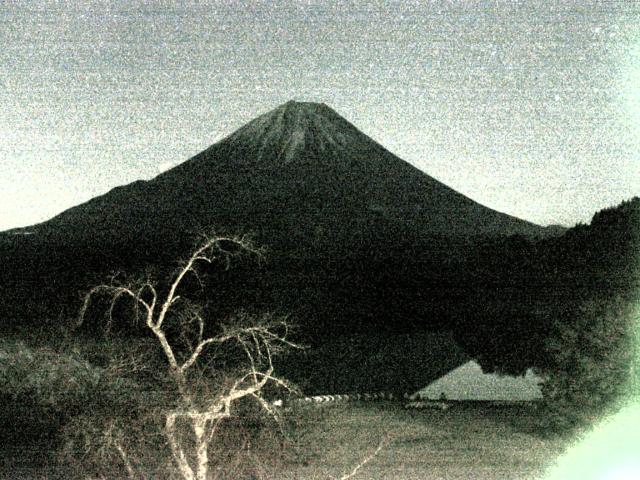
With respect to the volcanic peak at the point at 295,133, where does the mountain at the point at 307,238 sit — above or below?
below

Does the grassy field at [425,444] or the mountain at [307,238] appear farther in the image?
the mountain at [307,238]

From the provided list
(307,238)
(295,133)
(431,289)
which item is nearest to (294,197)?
(307,238)

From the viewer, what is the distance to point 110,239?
68062 mm

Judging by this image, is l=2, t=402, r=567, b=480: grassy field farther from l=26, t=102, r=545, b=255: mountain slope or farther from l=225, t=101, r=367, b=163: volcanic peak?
l=225, t=101, r=367, b=163: volcanic peak

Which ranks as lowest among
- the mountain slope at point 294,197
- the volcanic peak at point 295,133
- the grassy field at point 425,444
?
the grassy field at point 425,444

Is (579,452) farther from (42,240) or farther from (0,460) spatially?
(42,240)

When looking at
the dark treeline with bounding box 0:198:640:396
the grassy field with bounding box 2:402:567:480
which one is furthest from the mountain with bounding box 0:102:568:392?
the grassy field with bounding box 2:402:567:480

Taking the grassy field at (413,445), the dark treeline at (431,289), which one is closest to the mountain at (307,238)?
the dark treeline at (431,289)

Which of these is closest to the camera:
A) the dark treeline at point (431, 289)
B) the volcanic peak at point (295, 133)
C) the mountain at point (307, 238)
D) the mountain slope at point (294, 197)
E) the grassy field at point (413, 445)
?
the grassy field at point (413, 445)

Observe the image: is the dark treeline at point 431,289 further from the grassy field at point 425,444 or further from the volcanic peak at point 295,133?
the volcanic peak at point 295,133

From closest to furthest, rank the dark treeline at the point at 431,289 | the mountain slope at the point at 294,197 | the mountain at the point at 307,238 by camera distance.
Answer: the dark treeline at the point at 431,289, the mountain at the point at 307,238, the mountain slope at the point at 294,197

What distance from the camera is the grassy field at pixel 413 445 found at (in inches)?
395

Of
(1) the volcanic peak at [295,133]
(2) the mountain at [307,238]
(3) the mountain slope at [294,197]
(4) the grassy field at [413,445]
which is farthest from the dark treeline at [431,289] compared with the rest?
(1) the volcanic peak at [295,133]

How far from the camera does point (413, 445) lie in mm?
11648
